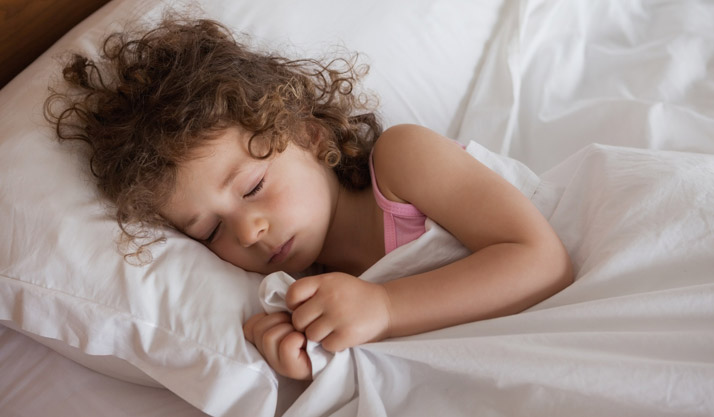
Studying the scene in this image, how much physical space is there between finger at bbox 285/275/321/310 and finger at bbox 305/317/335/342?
0.13ft

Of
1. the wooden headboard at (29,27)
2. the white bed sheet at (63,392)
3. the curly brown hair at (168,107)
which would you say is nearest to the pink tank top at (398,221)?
the curly brown hair at (168,107)

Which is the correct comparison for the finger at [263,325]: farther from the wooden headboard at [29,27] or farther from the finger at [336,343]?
the wooden headboard at [29,27]

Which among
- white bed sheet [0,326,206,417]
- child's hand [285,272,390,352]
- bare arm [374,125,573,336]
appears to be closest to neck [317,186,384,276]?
bare arm [374,125,573,336]

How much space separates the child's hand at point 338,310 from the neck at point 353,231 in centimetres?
26

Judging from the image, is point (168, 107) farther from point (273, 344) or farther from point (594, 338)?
point (594, 338)

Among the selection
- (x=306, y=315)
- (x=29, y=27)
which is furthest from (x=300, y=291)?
(x=29, y=27)

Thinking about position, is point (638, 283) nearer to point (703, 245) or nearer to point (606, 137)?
point (703, 245)

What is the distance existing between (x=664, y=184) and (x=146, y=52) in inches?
31.1

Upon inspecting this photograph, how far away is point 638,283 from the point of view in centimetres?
80

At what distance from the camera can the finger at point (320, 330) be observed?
2.59 feet

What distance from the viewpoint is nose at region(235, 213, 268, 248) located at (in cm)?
91

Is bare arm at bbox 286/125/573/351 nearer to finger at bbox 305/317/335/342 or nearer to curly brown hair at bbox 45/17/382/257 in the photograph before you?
finger at bbox 305/317/335/342

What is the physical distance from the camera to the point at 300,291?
2.66 ft

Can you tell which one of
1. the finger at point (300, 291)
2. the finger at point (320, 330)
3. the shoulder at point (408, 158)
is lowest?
the finger at point (320, 330)
